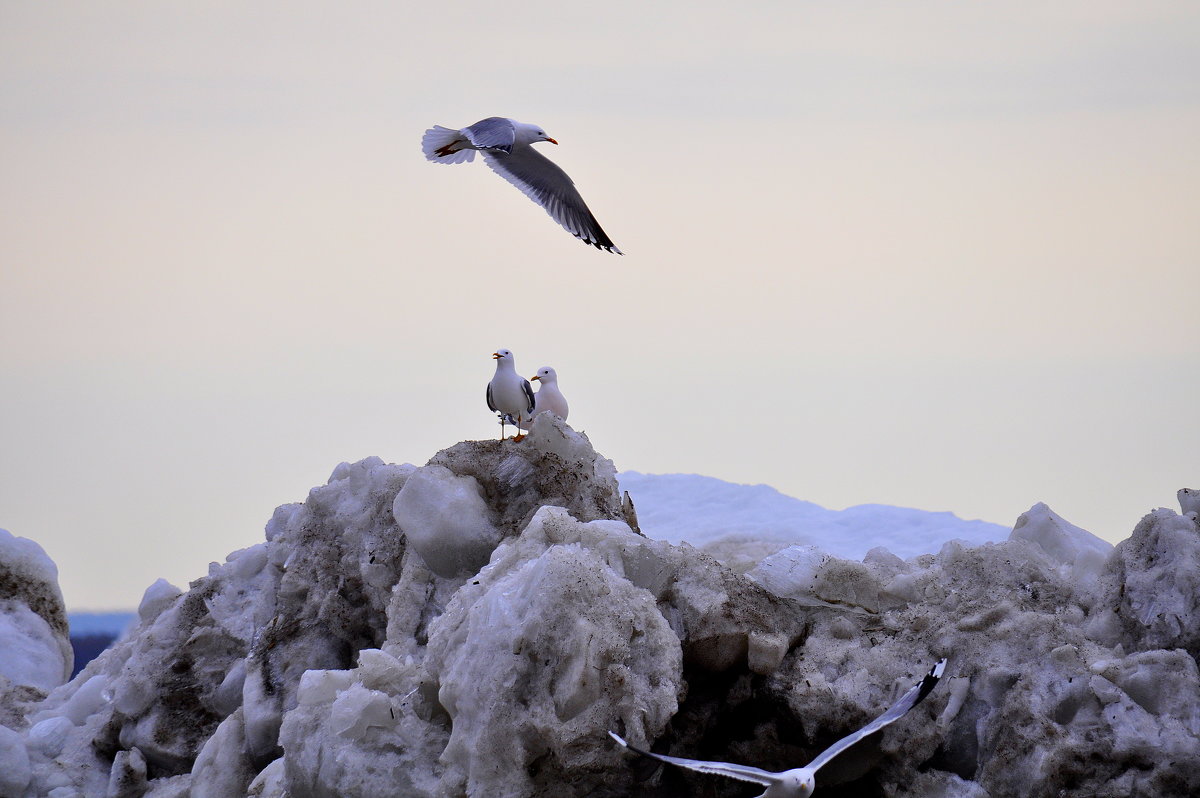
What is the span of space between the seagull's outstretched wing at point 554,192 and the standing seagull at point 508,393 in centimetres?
157

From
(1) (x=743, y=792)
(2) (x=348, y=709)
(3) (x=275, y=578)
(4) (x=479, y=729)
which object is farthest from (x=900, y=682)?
(3) (x=275, y=578)

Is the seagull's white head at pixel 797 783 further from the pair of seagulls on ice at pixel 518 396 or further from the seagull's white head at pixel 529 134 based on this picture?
the seagull's white head at pixel 529 134

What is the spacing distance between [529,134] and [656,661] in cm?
459

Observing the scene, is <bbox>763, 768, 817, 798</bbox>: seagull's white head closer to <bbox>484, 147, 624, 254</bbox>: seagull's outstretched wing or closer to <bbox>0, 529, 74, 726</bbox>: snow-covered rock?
<bbox>484, 147, 624, 254</bbox>: seagull's outstretched wing

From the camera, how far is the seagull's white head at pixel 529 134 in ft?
35.3

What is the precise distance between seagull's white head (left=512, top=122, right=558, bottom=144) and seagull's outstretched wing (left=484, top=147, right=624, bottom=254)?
1.09 feet

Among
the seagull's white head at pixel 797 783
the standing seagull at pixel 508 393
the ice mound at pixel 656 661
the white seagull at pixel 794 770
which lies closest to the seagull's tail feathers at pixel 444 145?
the standing seagull at pixel 508 393

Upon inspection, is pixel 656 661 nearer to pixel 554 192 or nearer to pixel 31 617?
pixel 554 192

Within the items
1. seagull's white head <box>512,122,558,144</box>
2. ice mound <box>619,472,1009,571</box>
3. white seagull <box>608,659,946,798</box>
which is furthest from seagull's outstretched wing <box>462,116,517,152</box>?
white seagull <box>608,659,946,798</box>

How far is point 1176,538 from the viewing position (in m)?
8.21

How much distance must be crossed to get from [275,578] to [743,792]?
4342mm

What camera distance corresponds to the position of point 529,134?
10805mm

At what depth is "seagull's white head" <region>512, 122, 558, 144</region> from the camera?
10.8 meters

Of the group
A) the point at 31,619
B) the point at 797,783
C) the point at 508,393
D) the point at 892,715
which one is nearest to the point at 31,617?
the point at 31,619
